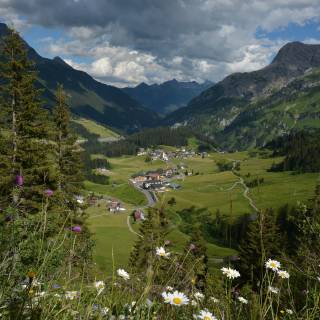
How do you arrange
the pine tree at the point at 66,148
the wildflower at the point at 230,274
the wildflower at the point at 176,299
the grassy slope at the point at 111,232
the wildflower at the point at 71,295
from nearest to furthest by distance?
the wildflower at the point at 176,299
the wildflower at the point at 71,295
the wildflower at the point at 230,274
the pine tree at the point at 66,148
the grassy slope at the point at 111,232

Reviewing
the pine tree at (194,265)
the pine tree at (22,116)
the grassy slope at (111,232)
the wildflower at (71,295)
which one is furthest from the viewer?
the grassy slope at (111,232)

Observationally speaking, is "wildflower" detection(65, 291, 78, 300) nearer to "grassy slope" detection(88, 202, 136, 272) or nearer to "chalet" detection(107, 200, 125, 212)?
"grassy slope" detection(88, 202, 136, 272)

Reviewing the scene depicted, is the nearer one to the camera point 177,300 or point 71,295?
point 177,300

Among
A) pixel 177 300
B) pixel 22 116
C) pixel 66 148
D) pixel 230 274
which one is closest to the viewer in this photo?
pixel 177 300

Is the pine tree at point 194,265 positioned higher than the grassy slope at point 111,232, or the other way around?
the pine tree at point 194,265

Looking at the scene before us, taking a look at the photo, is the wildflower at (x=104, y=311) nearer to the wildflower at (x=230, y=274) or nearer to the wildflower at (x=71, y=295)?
the wildflower at (x=71, y=295)

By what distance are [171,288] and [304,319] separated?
1042 mm

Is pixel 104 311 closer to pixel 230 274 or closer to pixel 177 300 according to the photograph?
pixel 177 300

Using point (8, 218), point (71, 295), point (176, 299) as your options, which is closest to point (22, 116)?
point (8, 218)

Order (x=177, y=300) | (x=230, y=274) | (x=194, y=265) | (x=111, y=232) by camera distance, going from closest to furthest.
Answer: (x=177, y=300) → (x=194, y=265) → (x=230, y=274) → (x=111, y=232)

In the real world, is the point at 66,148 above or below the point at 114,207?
above

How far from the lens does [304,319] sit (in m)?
3.11

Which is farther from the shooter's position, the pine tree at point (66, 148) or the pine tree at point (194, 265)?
the pine tree at point (66, 148)

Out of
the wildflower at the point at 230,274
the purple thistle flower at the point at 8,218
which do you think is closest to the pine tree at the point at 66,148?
the purple thistle flower at the point at 8,218
